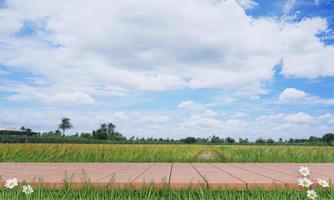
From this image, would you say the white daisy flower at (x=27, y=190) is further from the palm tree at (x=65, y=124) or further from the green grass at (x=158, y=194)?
the palm tree at (x=65, y=124)

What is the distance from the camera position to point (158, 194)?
398 centimetres

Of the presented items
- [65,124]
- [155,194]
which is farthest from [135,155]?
[65,124]

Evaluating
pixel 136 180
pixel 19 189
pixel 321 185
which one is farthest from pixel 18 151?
pixel 321 185

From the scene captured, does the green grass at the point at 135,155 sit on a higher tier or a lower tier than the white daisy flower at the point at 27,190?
higher

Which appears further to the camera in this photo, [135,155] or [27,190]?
[135,155]

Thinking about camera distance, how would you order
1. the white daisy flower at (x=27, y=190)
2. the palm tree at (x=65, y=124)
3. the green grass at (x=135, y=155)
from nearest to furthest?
the white daisy flower at (x=27, y=190) < the green grass at (x=135, y=155) < the palm tree at (x=65, y=124)

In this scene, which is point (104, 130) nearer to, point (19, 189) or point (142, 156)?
point (142, 156)

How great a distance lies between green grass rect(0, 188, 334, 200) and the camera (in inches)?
153

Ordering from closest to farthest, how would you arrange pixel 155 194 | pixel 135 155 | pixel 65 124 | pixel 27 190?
pixel 27 190
pixel 155 194
pixel 135 155
pixel 65 124

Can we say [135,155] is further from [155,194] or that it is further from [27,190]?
[27,190]

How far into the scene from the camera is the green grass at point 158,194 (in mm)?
3875

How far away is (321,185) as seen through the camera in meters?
4.23

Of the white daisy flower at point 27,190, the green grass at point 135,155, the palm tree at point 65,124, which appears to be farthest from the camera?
the palm tree at point 65,124

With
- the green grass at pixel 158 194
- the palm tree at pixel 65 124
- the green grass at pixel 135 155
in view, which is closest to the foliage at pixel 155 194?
the green grass at pixel 158 194
